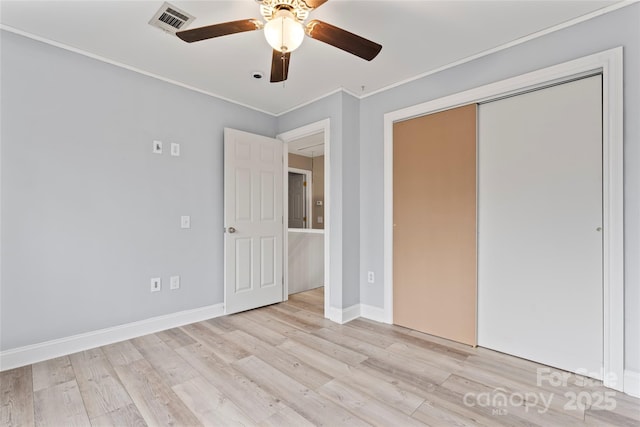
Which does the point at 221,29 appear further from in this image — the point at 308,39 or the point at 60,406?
the point at 60,406

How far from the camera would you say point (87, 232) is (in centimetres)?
244

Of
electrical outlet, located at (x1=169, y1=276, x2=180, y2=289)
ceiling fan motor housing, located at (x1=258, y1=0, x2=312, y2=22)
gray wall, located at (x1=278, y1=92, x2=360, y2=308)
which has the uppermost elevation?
ceiling fan motor housing, located at (x1=258, y1=0, x2=312, y2=22)

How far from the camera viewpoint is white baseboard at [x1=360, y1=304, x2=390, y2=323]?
310 centimetres

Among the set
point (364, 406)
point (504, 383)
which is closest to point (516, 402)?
point (504, 383)

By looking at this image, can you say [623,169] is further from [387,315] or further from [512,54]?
[387,315]

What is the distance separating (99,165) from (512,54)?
11.2ft

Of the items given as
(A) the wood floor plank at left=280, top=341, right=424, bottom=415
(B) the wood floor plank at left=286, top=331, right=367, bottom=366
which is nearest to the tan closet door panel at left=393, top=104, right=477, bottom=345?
(B) the wood floor plank at left=286, top=331, right=367, bottom=366

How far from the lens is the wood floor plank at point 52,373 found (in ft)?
6.40

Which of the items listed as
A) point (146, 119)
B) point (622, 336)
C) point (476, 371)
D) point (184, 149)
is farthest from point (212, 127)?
point (622, 336)

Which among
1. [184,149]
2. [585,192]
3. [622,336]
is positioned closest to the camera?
[622,336]

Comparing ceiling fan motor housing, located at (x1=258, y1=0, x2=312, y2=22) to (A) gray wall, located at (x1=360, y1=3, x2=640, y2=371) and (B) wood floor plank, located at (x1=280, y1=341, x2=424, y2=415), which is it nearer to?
(A) gray wall, located at (x1=360, y1=3, x2=640, y2=371)

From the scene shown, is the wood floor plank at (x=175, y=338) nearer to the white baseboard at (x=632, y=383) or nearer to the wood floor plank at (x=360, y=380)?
the wood floor plank at (x=360, y=380)

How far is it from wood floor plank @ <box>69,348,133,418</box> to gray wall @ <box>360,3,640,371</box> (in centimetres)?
224

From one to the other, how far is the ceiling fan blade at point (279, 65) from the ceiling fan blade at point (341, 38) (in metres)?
0.21
